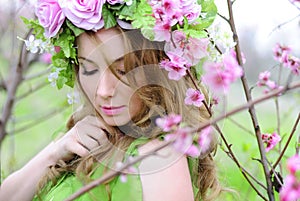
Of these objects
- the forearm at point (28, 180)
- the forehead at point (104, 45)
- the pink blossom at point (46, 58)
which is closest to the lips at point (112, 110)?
the forehead at point (104, 45)

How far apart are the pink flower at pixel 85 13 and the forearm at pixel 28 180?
0.46 metres

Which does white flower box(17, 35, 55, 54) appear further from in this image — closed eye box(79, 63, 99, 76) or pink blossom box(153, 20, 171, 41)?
pink blossom box(153, 20, 171, 41)

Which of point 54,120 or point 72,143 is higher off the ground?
point 72,143

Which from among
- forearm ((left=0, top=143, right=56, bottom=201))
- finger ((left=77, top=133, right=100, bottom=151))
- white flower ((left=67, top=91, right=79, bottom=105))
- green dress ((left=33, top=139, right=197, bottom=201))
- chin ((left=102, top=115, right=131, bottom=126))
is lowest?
forearm ((left=0, top=143, right=56, bottom=201))

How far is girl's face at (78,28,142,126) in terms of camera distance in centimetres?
137

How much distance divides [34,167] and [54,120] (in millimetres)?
4814

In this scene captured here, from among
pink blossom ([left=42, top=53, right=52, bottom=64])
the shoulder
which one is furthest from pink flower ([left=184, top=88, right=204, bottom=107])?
pink blossom ([left=42, top=53, right=52, bottom=64])

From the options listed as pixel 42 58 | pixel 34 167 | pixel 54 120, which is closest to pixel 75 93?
pixel 34 167

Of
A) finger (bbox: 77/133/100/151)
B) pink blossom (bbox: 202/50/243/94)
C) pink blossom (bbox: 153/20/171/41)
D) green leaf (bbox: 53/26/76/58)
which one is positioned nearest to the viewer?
pink blossom (bbox: 202/50/243/94)

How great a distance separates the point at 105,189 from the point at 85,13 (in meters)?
0.44

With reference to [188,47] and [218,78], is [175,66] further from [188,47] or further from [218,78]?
[218,78]

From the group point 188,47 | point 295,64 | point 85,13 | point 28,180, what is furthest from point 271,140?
point 28,180

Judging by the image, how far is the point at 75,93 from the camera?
166cm

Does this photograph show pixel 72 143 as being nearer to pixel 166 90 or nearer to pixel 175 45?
pixel 166 90
